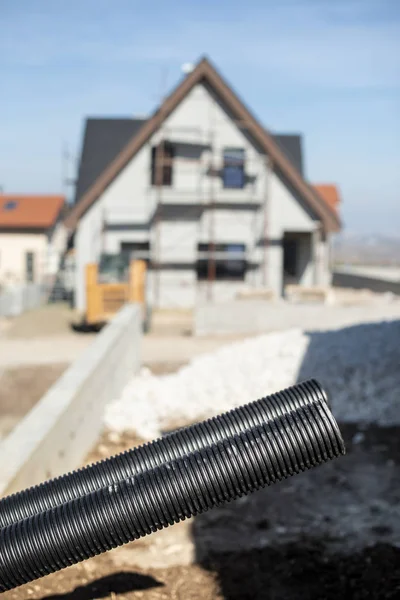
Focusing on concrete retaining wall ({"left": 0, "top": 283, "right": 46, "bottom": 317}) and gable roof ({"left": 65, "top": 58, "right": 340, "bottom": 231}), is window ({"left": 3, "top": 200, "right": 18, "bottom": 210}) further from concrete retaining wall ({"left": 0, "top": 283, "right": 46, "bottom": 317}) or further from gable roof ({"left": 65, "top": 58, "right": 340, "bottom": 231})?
gable roof ({"left": 65, "top": 58, "right": 340, "bottom": 231})

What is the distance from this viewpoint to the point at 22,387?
14523 mm

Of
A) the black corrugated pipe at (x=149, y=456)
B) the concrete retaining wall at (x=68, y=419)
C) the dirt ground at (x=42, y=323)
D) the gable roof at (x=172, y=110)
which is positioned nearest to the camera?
the black corrugated pipe at (x=149, y=456)

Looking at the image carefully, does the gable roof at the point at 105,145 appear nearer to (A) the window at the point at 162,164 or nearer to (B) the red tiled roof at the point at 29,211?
(A) the window at the point at 162,164

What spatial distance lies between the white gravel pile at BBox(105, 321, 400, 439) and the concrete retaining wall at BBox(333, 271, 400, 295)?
56.6 feet

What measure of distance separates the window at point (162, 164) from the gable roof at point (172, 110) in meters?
0.68

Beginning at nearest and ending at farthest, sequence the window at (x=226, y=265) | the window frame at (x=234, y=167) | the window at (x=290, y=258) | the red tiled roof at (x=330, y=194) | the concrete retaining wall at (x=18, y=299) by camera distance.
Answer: the window frame at (x=234, y=167) < the concrete retaining wall at (x=18, y=299) < the window at (x=226, y=265) < the window at (x=290, y=258) < the red tiled roof at (x=330, y=194)

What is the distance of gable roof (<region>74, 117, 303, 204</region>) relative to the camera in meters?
28.5

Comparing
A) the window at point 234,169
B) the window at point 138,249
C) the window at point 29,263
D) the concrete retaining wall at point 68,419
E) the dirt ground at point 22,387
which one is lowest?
the dirt ground at point 22,387

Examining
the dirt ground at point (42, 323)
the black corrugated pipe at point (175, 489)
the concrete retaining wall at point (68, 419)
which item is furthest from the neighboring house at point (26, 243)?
the black corrugated pipe at point (175, 489)

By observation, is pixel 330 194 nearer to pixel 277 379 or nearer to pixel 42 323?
pixel 42 323

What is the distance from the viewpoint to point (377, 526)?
6.97 m

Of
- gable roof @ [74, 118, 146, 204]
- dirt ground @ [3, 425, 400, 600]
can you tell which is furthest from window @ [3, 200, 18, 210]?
dirt ground @ [3, 425, 400, 600]

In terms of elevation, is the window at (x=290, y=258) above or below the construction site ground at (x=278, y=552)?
above

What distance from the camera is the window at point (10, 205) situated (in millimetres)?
42594
